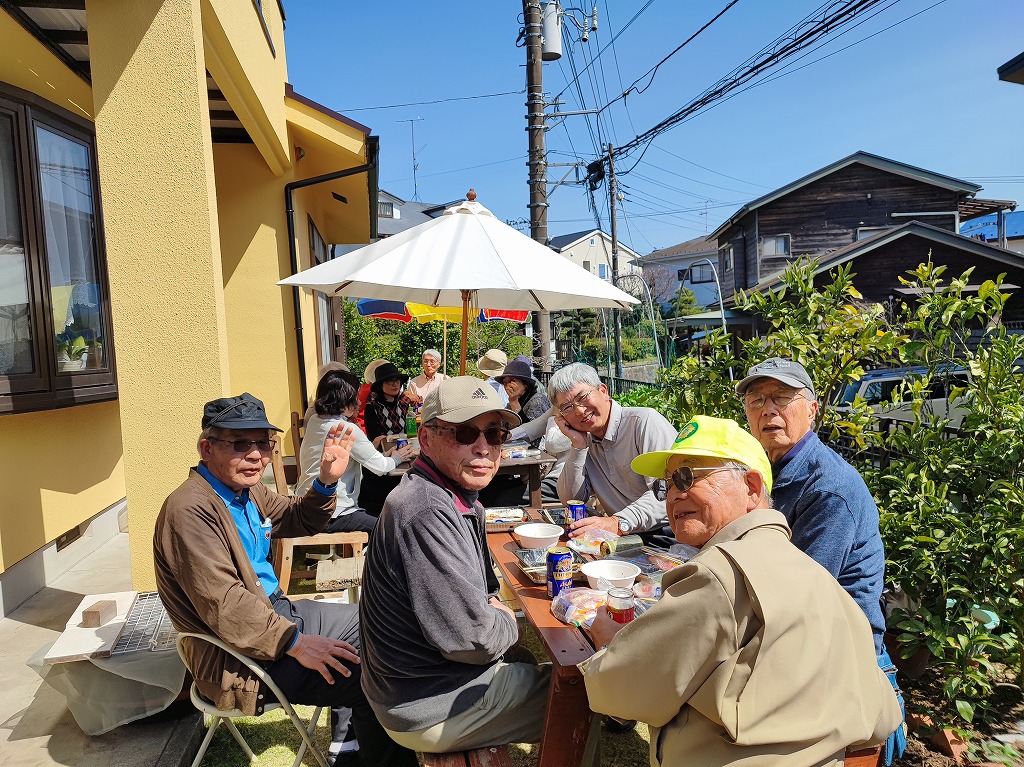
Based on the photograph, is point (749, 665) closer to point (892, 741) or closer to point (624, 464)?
point (892, 741)

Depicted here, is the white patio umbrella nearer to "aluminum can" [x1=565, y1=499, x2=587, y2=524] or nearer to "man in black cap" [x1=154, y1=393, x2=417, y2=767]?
"aluminum can" [x1=565, y1=499, x2=587, y2=524]

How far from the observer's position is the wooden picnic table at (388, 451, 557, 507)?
5.06 metres

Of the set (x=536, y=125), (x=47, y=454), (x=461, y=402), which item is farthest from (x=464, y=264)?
(x=536, y=125)

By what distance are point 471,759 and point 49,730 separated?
78.2 inches

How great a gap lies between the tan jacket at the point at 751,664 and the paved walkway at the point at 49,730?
2.09m

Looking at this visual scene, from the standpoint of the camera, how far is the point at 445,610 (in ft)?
6.05

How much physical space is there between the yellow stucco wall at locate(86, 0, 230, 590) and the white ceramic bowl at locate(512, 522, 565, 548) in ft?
5.75

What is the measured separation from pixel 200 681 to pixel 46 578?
2.74 m

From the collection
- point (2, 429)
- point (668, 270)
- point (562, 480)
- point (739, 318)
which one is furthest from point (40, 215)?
point (668, 270)

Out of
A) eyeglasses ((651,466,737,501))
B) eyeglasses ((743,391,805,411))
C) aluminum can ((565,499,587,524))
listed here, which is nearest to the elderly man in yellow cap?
eyeglasses ((651,466,737,501))

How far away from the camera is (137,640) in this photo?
2713mm

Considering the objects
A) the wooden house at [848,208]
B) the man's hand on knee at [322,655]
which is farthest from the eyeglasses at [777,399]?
the wooden house at [848,208]

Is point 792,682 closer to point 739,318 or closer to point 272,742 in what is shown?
point 272,742

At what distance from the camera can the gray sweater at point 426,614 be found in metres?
1.85
